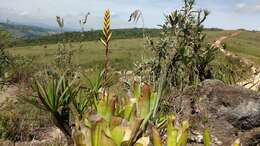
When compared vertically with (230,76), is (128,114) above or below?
above

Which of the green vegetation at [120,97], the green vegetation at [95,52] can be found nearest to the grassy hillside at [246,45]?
the green vegetation at [95,52]

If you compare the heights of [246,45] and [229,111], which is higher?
[229,111]

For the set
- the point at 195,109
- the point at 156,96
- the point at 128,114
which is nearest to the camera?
the point at 128,114

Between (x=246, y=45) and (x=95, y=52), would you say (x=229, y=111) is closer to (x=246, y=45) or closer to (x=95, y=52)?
(x=95, y=52)

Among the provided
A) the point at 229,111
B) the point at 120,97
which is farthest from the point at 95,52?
the point at 120,97

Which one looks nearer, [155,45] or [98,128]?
[98,128]

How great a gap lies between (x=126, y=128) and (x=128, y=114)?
1.61 feet

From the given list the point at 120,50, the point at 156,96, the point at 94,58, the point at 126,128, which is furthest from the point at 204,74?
the point at 120,50

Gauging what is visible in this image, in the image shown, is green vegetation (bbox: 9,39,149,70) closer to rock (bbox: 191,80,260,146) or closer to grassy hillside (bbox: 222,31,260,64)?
grassy hillside (bbox: 222,31,260,64)

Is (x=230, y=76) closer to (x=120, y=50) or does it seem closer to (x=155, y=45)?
(x=155, y=45)

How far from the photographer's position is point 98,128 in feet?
9.35

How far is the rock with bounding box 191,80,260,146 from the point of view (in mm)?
7199

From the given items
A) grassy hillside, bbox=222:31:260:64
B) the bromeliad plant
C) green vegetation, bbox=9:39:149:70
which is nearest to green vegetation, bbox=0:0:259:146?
the bromeliad plant

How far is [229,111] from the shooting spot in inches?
292
